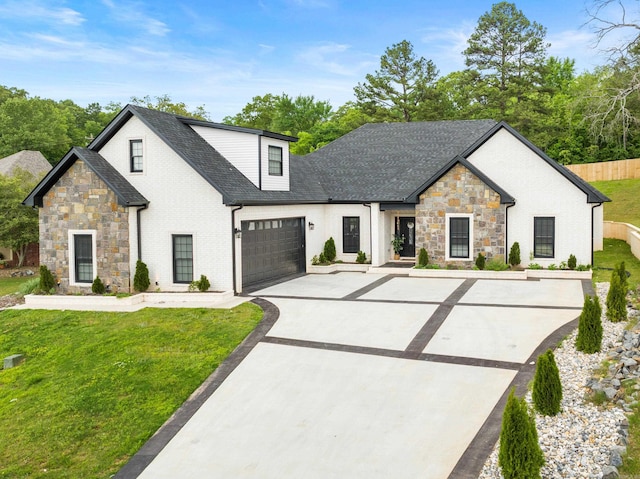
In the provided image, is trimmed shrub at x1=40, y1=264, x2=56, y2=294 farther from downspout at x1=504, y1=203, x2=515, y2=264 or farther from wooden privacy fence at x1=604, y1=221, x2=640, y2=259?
wooden privacy fence at x1=604, y1=221, x2=640, y2=259

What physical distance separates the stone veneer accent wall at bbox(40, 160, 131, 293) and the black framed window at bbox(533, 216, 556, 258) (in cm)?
1620

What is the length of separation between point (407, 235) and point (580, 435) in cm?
1823

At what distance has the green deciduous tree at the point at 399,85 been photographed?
50.5m

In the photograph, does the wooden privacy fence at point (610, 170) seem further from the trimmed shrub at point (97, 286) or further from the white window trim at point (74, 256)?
the trimmed shrub at point (97, 286)

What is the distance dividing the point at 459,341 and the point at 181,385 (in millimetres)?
6278

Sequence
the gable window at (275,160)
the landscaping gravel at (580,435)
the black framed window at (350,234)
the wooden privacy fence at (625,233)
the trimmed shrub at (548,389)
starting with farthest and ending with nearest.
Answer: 1. the black framed window at (350,234)
2. the wooden privacy fence at (625,233)
3. the gable window at (275,160)
4. the trimmed shrub at (548,389)
5. the landscaping gravel at (580,435)

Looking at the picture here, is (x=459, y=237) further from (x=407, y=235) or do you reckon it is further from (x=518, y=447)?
(x=518, y=447)

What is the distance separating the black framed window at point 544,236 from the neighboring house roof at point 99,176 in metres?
15.6

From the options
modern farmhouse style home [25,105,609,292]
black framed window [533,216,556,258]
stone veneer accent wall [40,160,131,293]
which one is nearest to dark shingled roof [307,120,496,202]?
modern farmhouse style home [25,105,609,292]

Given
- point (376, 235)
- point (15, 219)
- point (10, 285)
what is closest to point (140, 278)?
point (10, 285)

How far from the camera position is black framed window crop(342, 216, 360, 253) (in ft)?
81.7

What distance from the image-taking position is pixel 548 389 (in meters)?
8.07

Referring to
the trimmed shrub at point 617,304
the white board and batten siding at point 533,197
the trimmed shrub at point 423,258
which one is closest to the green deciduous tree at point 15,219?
the trimmed shrub at point 423,258

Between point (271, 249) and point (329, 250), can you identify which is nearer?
point (271, 249)
